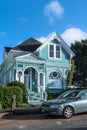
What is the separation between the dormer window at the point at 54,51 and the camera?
117 ft

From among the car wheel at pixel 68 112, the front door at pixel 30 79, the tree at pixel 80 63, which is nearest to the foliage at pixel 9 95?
the car wheel at pixel 68 112

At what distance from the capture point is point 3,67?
138ft

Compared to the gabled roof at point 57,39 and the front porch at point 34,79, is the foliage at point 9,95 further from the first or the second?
the gabled roof at point 57,39

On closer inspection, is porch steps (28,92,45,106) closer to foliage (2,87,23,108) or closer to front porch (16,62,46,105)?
front porch (16,62,46,105)

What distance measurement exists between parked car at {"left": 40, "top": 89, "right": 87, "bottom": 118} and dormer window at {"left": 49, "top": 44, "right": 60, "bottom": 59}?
16.9 metres

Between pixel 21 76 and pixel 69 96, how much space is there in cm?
1355

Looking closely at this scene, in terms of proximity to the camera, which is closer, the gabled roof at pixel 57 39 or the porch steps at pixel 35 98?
the porch steps at pixel 35 98

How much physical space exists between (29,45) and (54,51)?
353cm

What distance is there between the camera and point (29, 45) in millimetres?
37312

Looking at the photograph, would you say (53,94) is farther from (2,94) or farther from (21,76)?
(2,94)

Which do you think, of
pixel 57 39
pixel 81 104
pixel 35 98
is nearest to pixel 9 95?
pixel 35 98

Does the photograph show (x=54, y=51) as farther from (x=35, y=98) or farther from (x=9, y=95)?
(x=9, y=95)

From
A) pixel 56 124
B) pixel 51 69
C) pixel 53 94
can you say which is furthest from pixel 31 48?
pixel 56 124

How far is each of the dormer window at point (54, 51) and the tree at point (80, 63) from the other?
1255 cm
